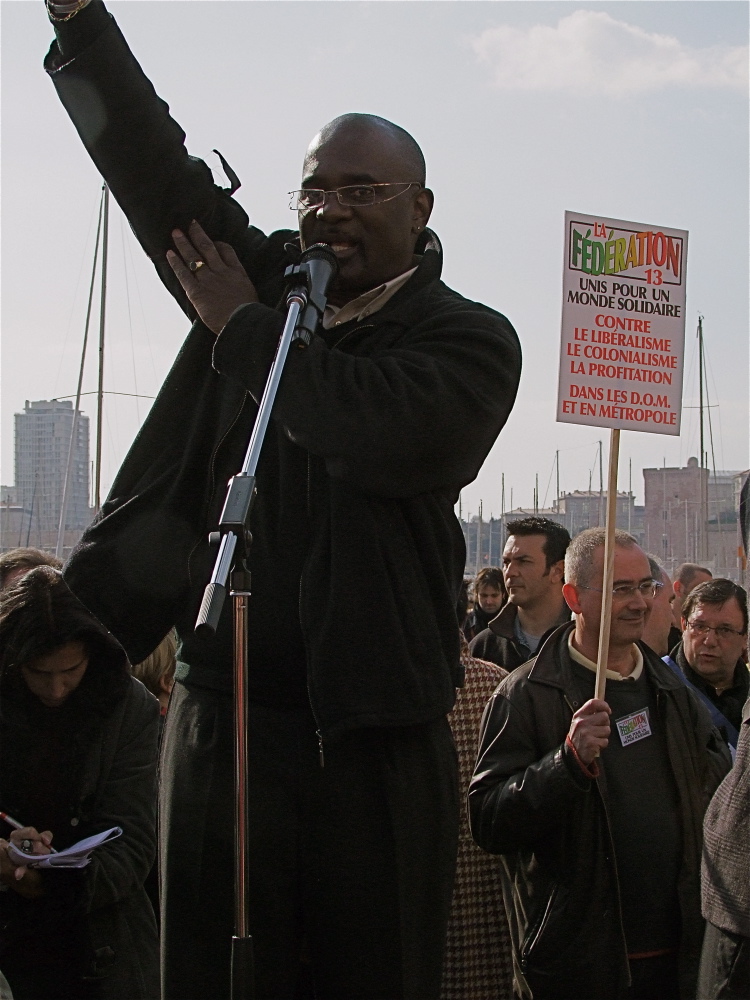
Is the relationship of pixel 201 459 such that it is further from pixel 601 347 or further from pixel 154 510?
pixel 601 347

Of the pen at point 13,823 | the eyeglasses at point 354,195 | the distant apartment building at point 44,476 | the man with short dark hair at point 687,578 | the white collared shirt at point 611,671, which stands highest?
the distant apartment building at point 44,476

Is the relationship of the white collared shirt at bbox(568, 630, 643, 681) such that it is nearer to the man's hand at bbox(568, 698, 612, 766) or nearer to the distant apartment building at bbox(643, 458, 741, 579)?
the man's hand at bbox(568, 698, 612, 766)

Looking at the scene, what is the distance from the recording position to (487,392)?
98.7 inches

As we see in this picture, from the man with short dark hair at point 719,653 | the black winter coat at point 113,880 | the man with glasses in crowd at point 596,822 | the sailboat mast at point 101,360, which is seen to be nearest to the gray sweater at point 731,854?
the man with glasses in crowd at point 596,822

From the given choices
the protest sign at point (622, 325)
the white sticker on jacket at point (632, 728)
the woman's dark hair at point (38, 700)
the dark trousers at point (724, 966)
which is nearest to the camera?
the dark trousers at point (724, 966)

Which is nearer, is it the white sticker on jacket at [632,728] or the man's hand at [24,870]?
the man's hand at [24,870]

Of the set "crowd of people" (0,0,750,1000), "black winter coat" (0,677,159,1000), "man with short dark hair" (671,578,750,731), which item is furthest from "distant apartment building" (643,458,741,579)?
"crowd of people" (0,0,750,1000)

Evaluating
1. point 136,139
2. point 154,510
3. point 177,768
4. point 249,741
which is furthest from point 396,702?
point 136,139

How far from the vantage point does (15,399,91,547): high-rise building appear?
27625 millimetres

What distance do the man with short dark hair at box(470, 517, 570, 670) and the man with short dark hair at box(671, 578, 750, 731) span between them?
3.33 ft

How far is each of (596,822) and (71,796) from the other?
1.64 meters

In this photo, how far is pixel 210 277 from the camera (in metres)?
2.54

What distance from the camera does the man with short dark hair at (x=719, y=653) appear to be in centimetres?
573

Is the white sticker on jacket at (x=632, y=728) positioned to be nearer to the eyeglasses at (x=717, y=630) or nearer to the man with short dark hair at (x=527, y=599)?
the eyeglasses at (x=717, y=630)
